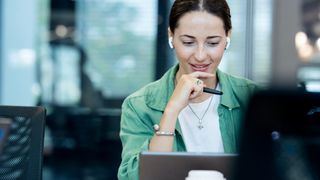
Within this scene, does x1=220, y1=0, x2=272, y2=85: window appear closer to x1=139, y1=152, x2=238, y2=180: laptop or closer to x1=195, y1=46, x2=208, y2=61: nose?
x1=195, y1=46, x2=208, y2=61: nose

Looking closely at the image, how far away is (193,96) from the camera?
1.48 meters

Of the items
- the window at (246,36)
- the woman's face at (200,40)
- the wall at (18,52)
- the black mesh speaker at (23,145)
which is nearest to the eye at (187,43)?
the woman's face at (200,40)

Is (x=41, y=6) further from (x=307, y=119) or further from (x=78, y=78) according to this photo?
(x=307, y=119)

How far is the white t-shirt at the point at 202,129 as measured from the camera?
4.82ft

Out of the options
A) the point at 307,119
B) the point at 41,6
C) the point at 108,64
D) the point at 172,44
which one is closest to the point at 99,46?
the point at 108,64

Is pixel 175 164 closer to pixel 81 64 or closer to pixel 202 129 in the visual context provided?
pixel 202 129

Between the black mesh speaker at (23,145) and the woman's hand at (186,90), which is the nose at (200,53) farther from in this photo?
the black mesh speaker at (23,145)

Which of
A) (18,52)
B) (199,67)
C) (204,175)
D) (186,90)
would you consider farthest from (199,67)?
(18,52)

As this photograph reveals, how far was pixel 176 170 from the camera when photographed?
1.03 meters

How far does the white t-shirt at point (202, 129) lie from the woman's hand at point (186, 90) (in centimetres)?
7

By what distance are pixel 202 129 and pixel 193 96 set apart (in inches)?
3.6

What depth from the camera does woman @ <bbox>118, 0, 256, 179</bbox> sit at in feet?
4.76

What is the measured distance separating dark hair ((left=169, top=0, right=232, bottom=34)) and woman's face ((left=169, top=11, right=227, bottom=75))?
1 centimetres

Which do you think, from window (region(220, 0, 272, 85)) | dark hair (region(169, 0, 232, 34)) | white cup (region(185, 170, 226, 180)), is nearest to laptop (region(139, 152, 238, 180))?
white cup (region(185, 170, 226, 180))
